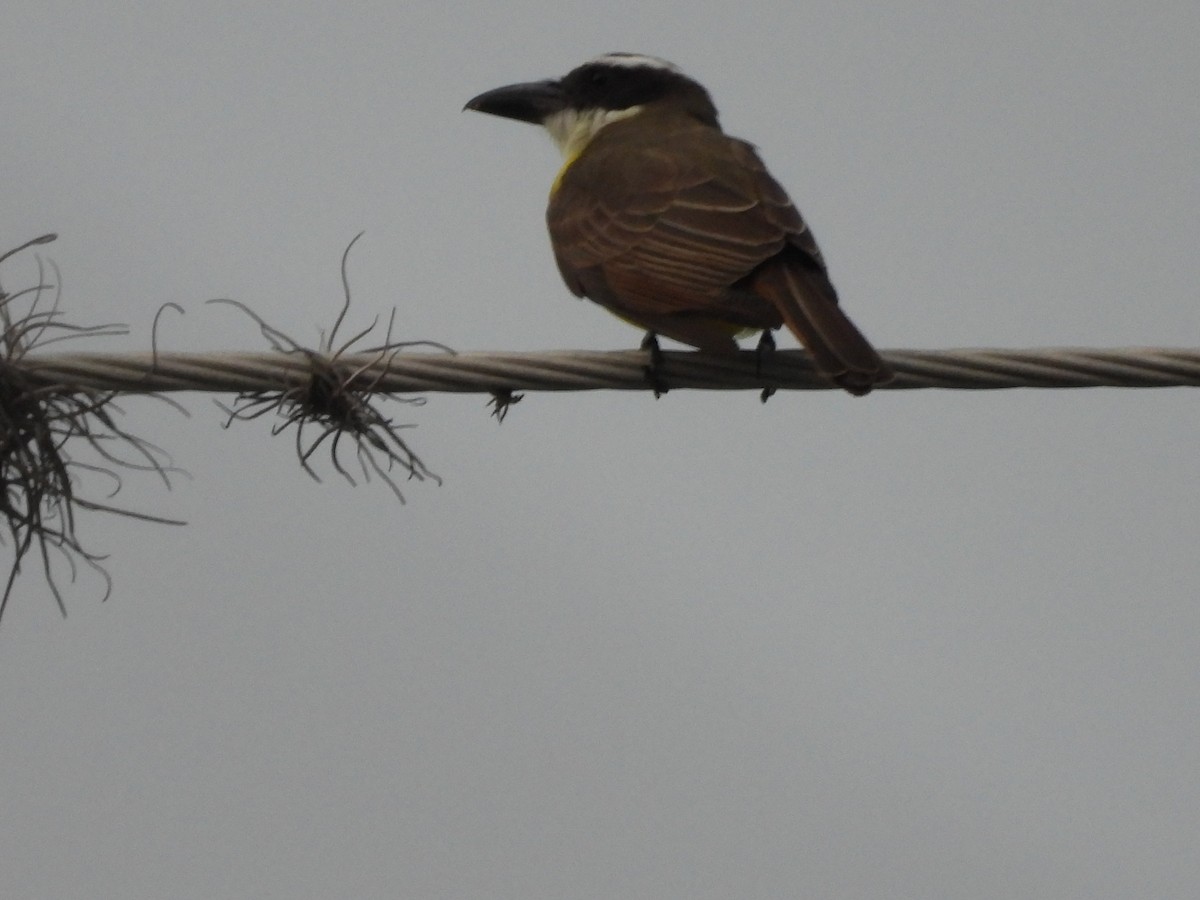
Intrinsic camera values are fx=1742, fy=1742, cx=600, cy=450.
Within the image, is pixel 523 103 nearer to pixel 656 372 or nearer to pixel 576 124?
pixel 576 124

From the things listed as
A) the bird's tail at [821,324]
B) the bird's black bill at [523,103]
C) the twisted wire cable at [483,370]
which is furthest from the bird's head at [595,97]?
the twisted wire cable at [483,370]

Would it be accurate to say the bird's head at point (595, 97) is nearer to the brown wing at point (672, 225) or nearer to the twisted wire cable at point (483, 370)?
the brown wing at point (672, 225)

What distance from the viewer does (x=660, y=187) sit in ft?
15.6

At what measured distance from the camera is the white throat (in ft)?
19.2

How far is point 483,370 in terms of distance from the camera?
350 centimetres

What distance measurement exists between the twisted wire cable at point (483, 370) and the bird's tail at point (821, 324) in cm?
13

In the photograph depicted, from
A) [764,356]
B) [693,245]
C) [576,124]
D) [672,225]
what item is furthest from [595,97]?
[764,356]

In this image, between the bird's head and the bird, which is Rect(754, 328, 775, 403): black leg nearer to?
the bird

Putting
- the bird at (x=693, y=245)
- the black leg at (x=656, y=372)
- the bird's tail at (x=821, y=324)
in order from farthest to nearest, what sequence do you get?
the bird at (x=693, y=245), the black leg at (x=656, y=372), the bird's tail at (x=821, y=324)

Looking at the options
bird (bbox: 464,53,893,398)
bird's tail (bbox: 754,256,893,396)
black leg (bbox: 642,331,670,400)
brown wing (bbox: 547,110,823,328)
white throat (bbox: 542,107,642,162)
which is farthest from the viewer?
white throat (bbox: 542,107,642,162)

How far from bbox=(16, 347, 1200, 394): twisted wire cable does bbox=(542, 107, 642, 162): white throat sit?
94.6 inches

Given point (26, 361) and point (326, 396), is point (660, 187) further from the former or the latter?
point (26, 361)

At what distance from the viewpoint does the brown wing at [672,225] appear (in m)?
4.23

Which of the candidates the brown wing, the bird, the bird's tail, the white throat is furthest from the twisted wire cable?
the white throat
